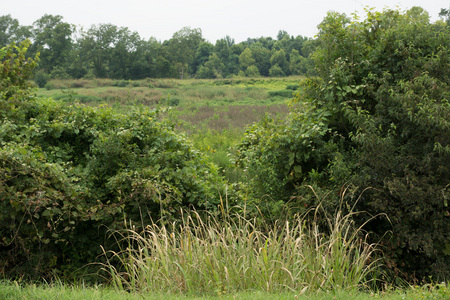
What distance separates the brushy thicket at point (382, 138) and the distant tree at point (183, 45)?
229ft

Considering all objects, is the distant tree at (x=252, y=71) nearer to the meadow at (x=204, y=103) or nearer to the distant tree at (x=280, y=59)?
the distant tree at (x=280, y=59)

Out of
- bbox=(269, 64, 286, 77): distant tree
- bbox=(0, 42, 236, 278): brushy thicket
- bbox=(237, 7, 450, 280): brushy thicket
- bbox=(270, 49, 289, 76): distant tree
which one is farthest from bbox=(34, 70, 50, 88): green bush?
bbox=(270, 49, 289, 76): distant tree

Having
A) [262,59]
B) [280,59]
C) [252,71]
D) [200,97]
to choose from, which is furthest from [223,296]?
[262,59]

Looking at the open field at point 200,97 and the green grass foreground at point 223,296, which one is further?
the open field at point 200,97

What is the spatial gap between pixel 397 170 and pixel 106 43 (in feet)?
218

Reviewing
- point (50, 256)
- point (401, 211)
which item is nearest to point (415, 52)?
point (401, 211)

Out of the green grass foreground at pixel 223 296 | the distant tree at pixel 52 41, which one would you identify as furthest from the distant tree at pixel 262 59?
the green grass foreground at pixel 223 296

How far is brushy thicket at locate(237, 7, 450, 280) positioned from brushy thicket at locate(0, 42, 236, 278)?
4.93 ft

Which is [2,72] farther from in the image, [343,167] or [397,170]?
[397,170]

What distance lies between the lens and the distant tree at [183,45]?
7644cm

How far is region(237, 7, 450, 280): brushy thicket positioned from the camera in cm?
537

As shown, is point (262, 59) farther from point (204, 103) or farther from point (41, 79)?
point (204, 103)

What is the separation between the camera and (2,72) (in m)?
8.63

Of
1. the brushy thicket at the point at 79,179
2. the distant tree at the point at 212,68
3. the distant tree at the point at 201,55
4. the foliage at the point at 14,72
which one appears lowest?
the brushy thicket at the point at 79,179
